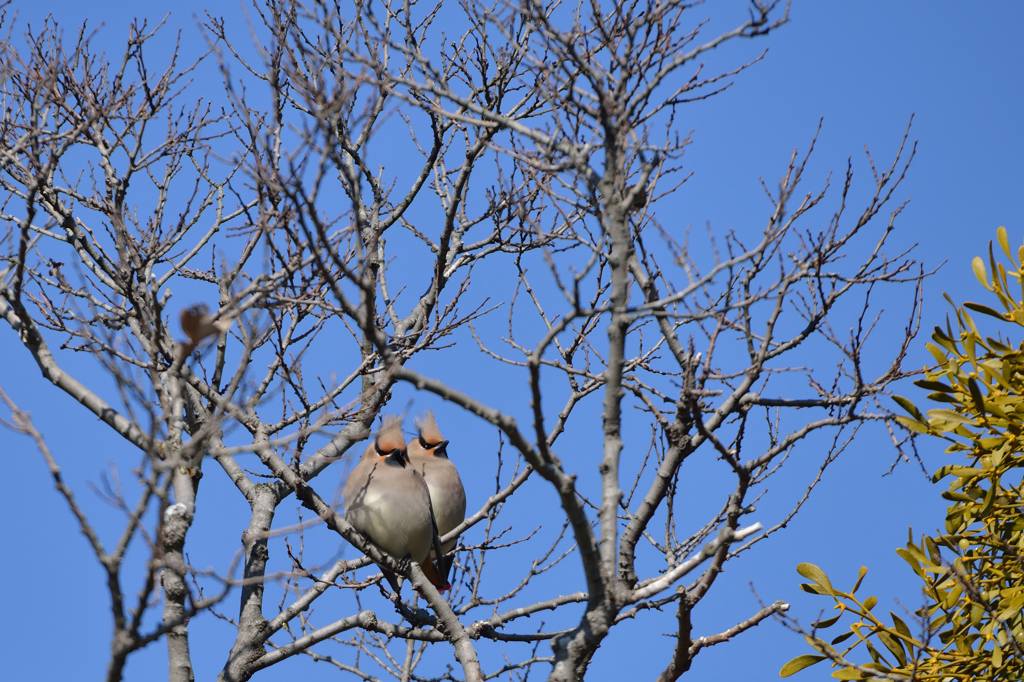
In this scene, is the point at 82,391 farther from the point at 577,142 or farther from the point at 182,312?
the point at 577,142

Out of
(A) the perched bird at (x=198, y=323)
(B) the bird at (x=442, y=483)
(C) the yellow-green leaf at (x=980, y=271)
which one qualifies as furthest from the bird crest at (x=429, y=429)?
(C) the yellow-green leaf at (x=980, y=271)

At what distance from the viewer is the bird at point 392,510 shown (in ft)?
16.0

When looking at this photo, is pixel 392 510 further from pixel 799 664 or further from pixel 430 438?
pixel 799 664

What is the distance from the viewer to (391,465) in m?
5.14

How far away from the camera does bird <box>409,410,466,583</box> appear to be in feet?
19.8

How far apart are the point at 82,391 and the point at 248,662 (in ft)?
5.31

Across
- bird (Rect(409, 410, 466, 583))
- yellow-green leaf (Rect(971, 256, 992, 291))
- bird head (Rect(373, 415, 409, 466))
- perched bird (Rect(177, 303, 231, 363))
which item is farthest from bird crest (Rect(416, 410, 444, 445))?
yellow-green leaf (Rect(971, 256, 992, 291))

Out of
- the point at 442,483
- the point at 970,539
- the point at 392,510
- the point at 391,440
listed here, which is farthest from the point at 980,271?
the point at 442,483

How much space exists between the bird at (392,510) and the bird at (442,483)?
77cm

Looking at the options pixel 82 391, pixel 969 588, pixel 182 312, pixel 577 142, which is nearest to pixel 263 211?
pixel 182 312

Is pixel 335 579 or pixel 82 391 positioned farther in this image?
pixel 335 579

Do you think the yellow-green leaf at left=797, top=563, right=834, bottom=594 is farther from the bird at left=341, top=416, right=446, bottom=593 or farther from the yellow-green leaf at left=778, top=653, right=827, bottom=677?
the bird at left=341, top=416, right=446, bottom=593

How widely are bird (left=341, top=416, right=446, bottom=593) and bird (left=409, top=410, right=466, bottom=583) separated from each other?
766 mm

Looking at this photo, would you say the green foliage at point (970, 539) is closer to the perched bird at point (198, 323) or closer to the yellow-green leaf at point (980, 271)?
the yellow-green leaf at point (980, 271)
